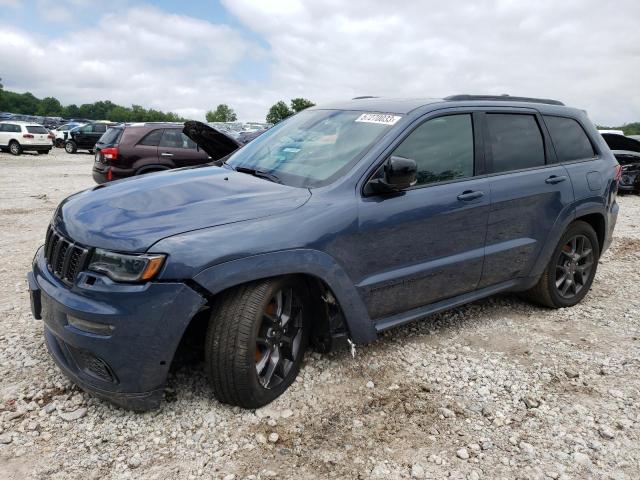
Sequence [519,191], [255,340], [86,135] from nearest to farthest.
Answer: [255,340] < [519,191] < [86,135]

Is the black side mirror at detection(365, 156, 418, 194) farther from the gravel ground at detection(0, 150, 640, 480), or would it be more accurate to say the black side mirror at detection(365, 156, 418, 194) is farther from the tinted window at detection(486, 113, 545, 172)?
the gravel ground at detection(0, 150, 640, 480)

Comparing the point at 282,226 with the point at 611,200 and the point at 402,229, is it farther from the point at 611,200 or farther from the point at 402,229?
the point at 611,200

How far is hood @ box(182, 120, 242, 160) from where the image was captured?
4648mm

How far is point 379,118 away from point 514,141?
4.01 ft

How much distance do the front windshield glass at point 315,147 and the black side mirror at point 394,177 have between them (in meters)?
0.20

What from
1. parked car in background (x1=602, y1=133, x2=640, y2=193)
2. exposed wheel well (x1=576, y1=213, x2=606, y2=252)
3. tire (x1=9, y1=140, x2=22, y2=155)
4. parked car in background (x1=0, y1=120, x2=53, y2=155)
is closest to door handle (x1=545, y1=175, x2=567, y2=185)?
exposed wheel well (x1=576, y1=213, x2=606, y2=252)

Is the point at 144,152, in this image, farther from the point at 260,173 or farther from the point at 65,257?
the point at 65,257

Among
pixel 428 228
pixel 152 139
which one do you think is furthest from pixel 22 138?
pixel 428 228

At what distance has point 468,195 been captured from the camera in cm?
350

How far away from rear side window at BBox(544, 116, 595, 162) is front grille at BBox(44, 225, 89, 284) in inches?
143

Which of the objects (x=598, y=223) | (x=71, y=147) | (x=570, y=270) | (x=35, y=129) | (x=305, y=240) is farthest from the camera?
(x=71, y=147)

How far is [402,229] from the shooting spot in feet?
10.4

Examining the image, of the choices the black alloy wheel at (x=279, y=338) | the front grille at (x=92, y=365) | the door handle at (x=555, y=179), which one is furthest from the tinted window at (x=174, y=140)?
the front grille at (x=92, y=365)

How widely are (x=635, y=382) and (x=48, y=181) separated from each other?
48.3 ft
